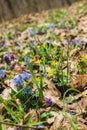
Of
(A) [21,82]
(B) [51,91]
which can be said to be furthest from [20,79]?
(B) [51,91]

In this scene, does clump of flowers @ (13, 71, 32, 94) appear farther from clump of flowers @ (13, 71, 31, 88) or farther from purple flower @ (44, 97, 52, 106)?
purple flower @ (44, 97, 52, 106)

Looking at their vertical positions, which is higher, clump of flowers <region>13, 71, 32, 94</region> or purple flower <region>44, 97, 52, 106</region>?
clump of flowers <region>13, 71, 32, 94</region>

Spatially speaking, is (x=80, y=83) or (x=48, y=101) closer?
(x=48, y=101)

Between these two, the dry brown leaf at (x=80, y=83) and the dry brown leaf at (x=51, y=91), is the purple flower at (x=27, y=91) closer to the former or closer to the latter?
the dry brown leaf at (x=51, y=91)

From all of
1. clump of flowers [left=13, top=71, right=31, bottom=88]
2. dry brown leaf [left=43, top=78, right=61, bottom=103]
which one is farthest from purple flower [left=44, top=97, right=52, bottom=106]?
clump of flowers [left=13, top=71, right=31, bottom=88]

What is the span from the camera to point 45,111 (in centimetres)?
209

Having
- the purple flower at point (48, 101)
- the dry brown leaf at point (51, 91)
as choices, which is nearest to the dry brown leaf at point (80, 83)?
the dry brown leaf at point (51, 91)

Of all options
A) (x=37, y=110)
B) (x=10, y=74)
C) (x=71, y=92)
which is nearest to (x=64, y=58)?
(x=10, y=74)

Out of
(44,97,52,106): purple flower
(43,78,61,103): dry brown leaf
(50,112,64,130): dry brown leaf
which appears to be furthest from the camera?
(43,78,61,103): dry brown leaf

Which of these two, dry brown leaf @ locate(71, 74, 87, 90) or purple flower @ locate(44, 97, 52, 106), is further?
dry brown leaf @ locate(71, 74, 87, 90)

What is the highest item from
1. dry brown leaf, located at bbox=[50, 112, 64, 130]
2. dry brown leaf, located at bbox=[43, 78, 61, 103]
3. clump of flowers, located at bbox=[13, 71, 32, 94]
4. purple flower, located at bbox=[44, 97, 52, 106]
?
clump of flowers, located at bbox=[13, 71, 32, 94]

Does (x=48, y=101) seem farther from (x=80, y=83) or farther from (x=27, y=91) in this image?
(x=80, y=83)

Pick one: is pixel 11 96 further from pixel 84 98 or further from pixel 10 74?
pixel 10 74

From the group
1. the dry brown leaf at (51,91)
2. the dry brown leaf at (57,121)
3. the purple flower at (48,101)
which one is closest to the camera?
the dry brown leaf at (57,121)
